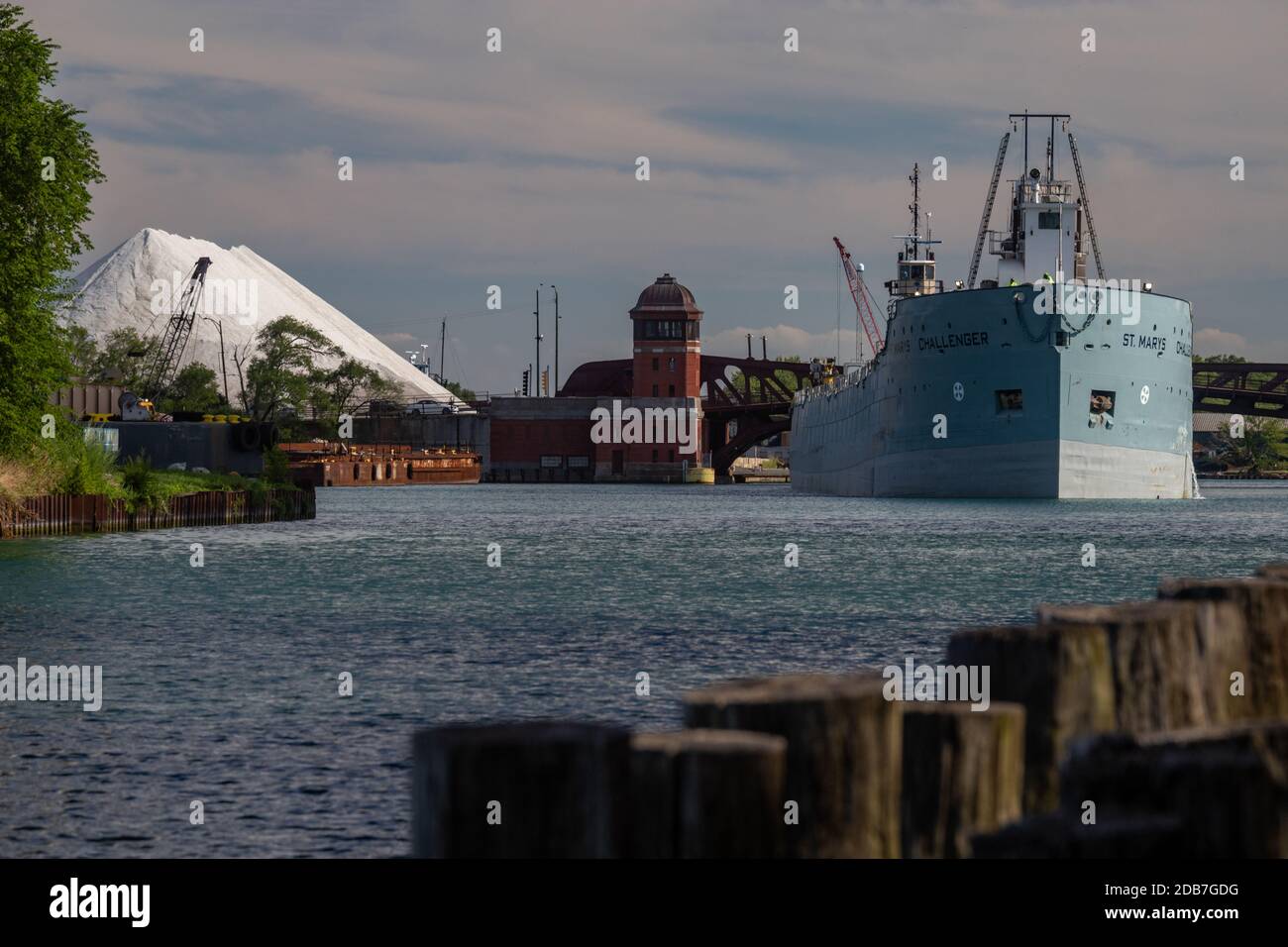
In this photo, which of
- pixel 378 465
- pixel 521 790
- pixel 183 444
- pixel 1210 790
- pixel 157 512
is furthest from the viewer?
pixel 378 465

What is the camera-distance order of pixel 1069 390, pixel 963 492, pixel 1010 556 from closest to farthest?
pixel 1010 556 < pixel 1069 390 < pixel 963 492

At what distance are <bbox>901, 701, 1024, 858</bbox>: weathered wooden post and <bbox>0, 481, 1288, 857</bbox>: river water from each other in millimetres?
5909

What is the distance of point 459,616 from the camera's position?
3095cm

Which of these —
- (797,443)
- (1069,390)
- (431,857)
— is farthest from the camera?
(797,443)

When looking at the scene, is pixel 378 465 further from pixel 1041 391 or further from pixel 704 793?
pixel 704 793

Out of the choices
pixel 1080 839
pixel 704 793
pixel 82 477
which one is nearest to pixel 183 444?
pixel 82 477

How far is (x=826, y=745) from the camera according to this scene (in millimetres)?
6582

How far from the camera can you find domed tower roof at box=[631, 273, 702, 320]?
621ft

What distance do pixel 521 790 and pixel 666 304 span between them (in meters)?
185

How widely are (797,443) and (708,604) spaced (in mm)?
119194

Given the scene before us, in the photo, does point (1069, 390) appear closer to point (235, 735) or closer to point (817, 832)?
point (235, 735)

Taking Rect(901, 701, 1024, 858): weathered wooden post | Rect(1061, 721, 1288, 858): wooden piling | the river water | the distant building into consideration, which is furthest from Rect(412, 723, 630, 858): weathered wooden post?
the distant building
